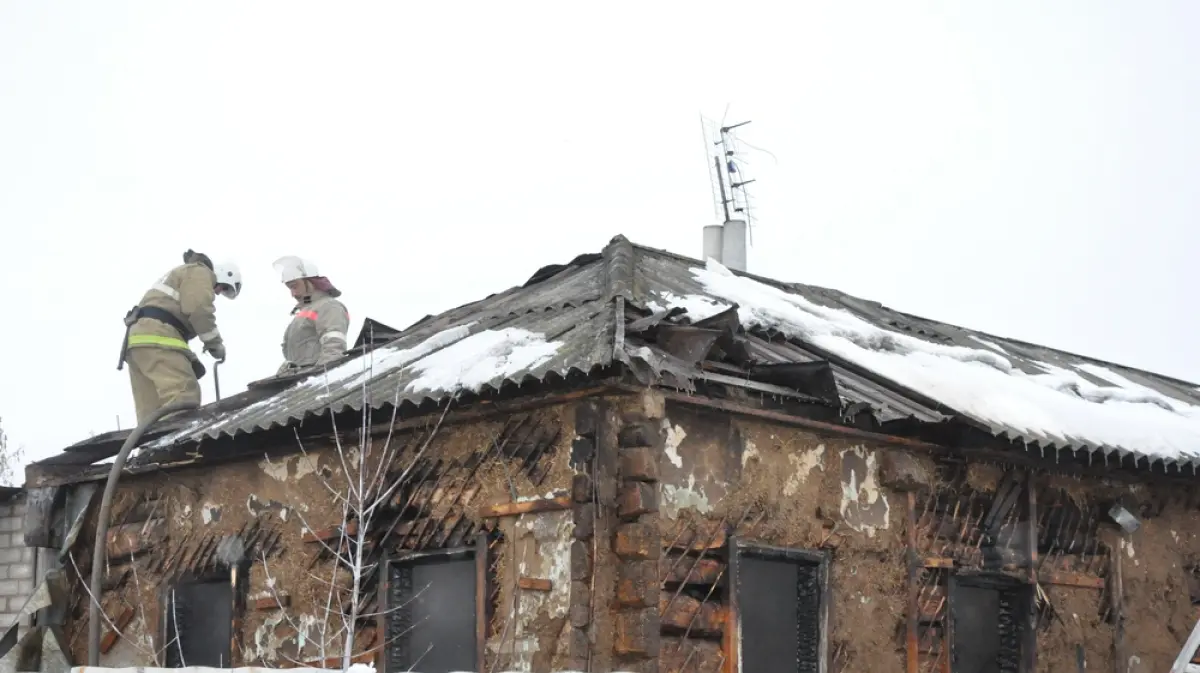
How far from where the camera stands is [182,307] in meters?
12.5

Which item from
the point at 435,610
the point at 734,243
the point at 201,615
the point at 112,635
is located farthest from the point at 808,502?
the point at 734,243

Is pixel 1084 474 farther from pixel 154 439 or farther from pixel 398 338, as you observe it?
pixel 154 439

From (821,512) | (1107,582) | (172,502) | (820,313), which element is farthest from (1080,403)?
(172,502)

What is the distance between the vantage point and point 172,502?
11.4 meters

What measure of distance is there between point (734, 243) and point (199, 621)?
22.4ft

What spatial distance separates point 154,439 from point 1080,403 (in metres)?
7.08

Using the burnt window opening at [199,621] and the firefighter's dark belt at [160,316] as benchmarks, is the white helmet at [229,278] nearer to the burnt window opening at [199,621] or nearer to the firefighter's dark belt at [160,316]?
the firefighter's dark belt at [160,316]

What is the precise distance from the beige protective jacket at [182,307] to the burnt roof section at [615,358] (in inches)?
29.4

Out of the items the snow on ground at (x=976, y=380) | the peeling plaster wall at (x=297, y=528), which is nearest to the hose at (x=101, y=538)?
the peeling plaster wall at (x=297, y=528)

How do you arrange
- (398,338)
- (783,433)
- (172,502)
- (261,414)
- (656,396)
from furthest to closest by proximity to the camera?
1. (398,338)
2. (172,502)
3. (261,414)
4. (783,433)
5. (656,396)

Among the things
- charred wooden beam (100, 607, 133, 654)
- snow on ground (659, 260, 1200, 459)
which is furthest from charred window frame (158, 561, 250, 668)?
snow on ground (659, 260, 1200, 459)

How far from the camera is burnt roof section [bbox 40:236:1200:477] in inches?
338

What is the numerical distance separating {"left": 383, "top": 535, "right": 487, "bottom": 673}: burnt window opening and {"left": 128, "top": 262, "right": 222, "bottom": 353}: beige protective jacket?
3831mm

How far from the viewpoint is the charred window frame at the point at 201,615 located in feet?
35.3
